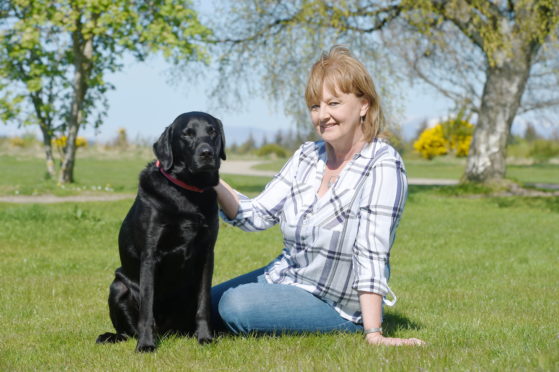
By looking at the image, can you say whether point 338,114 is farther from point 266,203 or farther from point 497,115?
point 497,115

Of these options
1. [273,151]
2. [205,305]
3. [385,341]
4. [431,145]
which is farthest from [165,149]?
[273,151]

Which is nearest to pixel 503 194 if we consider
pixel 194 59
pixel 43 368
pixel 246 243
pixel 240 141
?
pixel 194 59

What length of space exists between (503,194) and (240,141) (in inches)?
2520

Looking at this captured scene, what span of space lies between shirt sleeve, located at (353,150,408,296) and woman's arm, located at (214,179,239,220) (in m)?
0.97

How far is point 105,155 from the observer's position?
151 feet

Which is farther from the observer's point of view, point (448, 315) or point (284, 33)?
point (284, 33)

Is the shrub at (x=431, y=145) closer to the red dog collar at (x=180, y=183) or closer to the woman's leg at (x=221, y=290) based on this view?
the woman's leg at (x=221, y=290)

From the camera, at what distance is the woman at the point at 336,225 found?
403 cm

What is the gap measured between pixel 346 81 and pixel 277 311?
4.95ft

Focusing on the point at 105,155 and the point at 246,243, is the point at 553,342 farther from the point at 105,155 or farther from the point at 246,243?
the point at 105,155

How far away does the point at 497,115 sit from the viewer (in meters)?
20.2

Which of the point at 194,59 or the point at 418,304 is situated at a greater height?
the point at 194,59

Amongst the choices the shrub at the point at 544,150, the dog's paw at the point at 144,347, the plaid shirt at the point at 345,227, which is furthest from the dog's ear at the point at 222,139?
the shrub at the point at 544,150

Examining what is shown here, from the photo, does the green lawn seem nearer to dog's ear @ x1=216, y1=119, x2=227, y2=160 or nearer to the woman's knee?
the woman's knee
